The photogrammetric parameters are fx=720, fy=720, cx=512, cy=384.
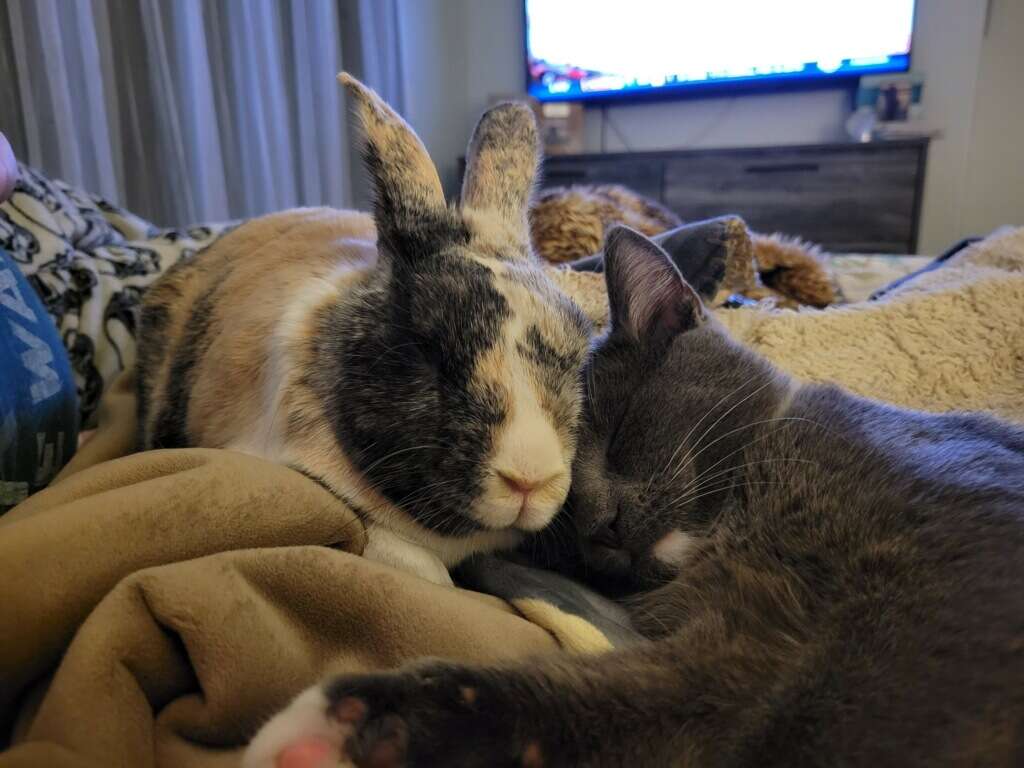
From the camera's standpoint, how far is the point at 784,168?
3621 millimetres

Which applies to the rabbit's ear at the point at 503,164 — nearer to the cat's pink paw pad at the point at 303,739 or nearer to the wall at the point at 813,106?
the cat's pink paw pad at the point at 303,739

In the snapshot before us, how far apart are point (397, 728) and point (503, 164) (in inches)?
25.8

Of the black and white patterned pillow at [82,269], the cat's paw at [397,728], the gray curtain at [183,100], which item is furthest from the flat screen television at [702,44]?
the cat's paw at [397,728]

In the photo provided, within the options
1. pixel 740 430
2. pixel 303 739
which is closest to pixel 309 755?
pixel 303 739

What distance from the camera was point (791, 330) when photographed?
1.08 m

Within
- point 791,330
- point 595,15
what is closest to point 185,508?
point 791,330

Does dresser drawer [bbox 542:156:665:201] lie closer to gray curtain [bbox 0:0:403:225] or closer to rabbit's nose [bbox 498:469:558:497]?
gray curtain [bbox 0:0:403:225]

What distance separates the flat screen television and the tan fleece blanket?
3981mm

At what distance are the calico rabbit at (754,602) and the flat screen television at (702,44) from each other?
12.0 ft

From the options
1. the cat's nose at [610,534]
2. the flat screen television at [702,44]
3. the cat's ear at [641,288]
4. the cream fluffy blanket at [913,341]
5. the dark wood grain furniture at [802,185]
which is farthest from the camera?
the flat screen television at [702,44]

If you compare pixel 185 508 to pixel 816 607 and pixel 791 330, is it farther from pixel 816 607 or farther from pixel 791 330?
pixel 791 330

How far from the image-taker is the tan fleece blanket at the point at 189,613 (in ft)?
1.60

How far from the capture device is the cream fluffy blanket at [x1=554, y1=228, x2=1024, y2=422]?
40.0 inches

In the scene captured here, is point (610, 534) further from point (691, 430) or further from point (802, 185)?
point (802, 185)
